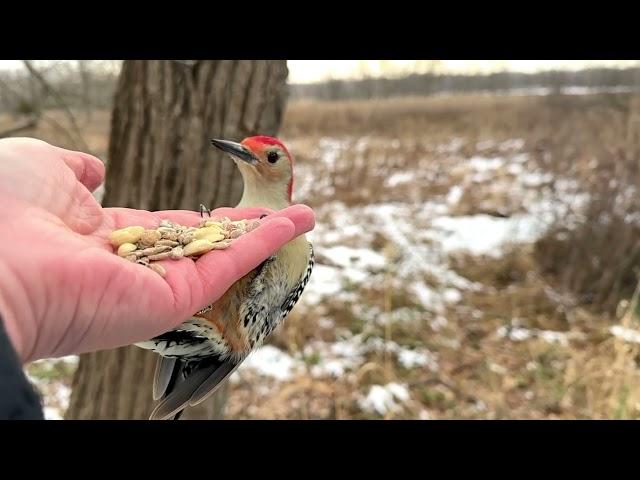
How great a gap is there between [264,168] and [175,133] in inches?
36.6

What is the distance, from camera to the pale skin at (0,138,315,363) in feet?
4.24

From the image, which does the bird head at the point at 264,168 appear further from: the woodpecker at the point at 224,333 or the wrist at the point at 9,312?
the wrist at the point at 9,312

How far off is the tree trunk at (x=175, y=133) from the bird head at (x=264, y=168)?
749mm

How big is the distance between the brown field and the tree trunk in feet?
5.19

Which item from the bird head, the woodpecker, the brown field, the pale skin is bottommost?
the brown field

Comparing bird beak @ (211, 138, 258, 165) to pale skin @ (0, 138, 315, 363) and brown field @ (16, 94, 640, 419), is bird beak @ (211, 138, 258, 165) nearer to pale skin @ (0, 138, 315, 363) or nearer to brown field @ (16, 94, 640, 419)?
pale skin @ (0, 138, 315, 363)

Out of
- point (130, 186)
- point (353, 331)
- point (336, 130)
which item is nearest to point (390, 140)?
point (336, 130)

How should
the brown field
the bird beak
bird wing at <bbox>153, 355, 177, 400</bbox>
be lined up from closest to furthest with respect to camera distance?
bird wing at <bbox>153, 355, 177, 400</bbox> < the bird beak < the brown field

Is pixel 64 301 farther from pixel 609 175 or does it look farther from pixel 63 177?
pixel 609 175

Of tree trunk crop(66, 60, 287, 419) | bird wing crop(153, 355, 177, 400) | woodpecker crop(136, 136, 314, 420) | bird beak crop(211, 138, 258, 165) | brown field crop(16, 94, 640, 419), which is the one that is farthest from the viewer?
brown field crop(16, 94, 640, 419)

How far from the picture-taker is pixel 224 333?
1622mm

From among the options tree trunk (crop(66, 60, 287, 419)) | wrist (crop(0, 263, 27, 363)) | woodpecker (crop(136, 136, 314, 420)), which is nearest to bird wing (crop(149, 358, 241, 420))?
woodpecker (crop(136, 136, 314, 420))

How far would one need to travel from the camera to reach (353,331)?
5.62 m

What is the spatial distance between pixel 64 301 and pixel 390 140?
10.9 meters
